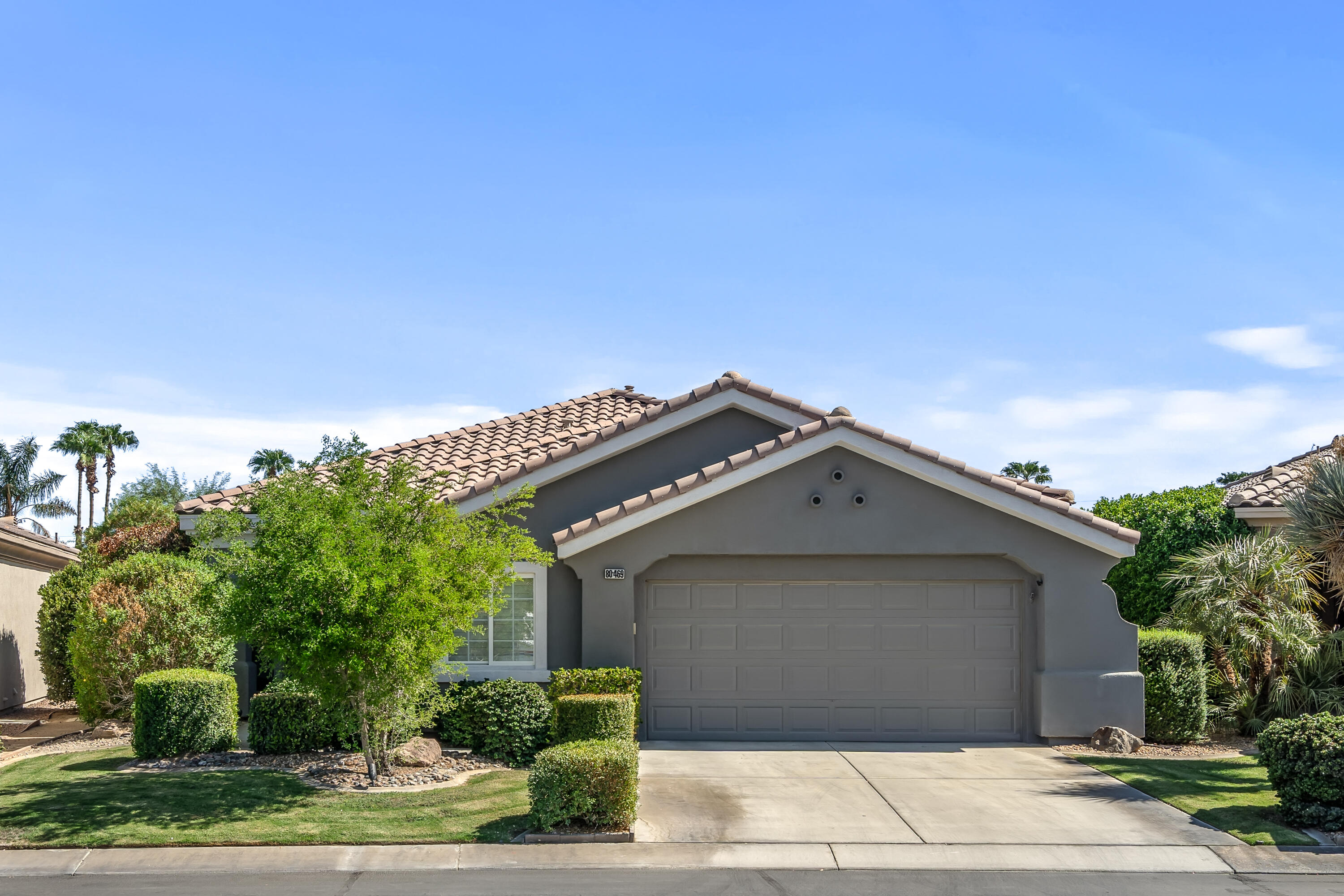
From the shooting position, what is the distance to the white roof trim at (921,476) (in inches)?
580

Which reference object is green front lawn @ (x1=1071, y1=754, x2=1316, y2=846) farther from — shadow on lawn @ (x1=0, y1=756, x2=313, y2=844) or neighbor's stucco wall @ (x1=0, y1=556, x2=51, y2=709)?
neighbor's stucco wall @ (x1=0, y1=556, x2=51, y2=709)

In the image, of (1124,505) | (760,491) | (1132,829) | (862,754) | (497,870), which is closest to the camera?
(497,870)

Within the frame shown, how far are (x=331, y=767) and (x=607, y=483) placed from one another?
5735mm

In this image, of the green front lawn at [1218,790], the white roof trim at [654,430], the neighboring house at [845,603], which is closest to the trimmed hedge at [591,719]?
the neighboring house at [845,603]

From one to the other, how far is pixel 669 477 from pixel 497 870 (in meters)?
8.21

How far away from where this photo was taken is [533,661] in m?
15.1

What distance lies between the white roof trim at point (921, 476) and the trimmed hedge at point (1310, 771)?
4.38 m

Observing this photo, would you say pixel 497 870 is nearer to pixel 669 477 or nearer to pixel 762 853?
pixel 762 853

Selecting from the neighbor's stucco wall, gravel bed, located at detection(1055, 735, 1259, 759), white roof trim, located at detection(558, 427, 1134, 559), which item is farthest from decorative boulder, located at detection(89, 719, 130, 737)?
gravel bed, located at detection(1055, 735, 1259, 759)

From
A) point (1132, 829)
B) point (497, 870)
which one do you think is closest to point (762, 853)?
point (497, 870)

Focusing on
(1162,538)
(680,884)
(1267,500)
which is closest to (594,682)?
(680,884)

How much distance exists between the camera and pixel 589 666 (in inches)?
574

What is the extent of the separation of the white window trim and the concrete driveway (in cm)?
193

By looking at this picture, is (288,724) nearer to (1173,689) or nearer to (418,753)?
(418,753)
